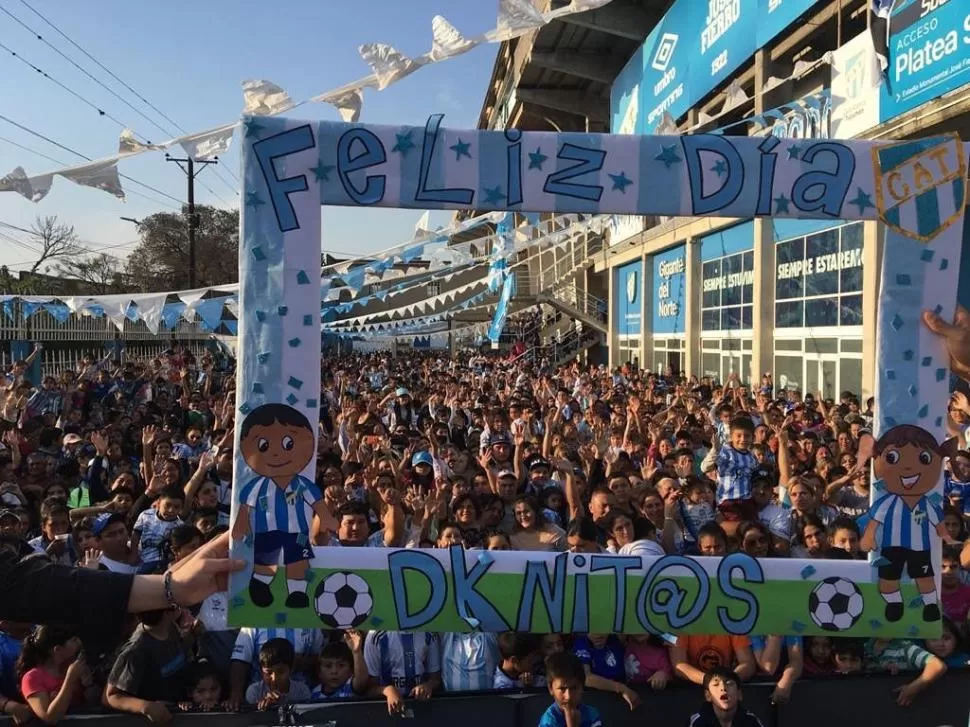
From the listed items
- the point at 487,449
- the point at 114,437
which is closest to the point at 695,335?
the point at 487,449

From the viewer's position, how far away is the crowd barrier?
384 centimetres

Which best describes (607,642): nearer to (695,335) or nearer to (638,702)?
(638,702)

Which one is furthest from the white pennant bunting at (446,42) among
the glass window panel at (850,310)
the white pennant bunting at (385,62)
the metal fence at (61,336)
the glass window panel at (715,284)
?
the glass window panel at (715,284)

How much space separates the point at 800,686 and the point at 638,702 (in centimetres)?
89

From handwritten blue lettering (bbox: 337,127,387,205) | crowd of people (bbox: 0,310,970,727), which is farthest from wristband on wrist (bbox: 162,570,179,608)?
handwritten blue lettering (bbox: 337,127,387,205)

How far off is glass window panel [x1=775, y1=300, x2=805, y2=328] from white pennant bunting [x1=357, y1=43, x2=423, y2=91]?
11.6 meters

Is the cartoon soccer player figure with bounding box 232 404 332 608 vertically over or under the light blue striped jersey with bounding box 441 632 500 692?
over

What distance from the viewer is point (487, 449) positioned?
7.62m

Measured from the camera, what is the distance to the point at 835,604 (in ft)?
11.1

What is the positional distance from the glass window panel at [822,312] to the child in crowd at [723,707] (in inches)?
465

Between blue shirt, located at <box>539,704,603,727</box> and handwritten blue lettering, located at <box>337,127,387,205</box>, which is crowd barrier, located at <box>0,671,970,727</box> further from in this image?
handwritten blue lettering, located at <box>337,127,387,205</box>

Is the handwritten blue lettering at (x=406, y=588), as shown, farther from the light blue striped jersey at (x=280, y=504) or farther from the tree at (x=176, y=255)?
the tree at (x=176, y=255)

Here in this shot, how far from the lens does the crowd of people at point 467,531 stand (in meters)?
3.81

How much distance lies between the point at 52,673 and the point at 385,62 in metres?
5.00
